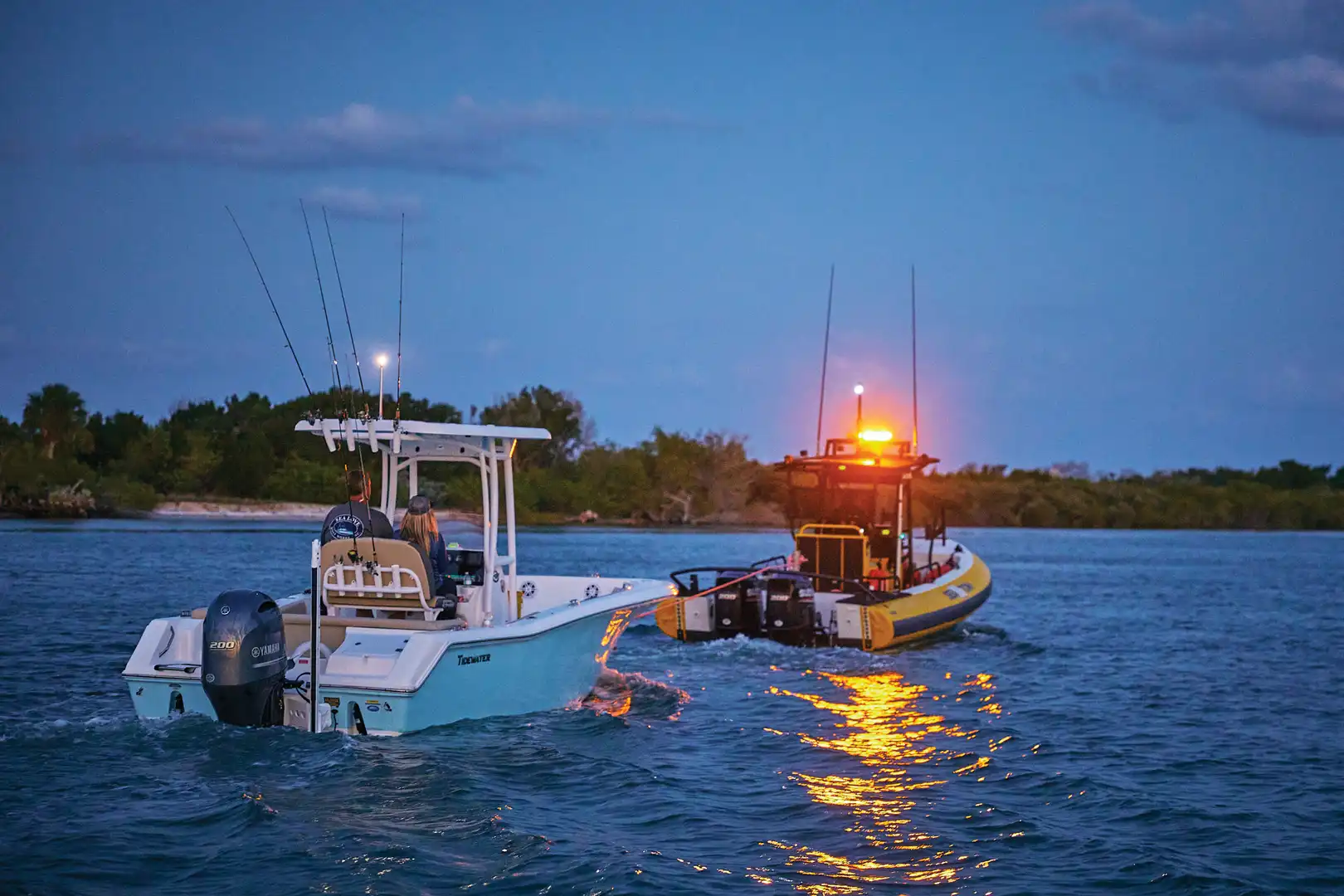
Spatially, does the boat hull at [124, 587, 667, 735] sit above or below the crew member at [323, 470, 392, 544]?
below

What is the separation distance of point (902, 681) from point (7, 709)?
33.3 feet

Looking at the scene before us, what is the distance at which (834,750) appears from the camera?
12.4 metres

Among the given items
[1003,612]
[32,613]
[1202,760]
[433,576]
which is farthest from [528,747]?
[1003,612]

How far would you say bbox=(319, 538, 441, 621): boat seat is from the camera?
1120 centimetres

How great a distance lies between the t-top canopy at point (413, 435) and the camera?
11.1m

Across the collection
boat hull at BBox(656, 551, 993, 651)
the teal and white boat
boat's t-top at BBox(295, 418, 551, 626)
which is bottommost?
boat hull at BBox(656, 551, 993, 651)

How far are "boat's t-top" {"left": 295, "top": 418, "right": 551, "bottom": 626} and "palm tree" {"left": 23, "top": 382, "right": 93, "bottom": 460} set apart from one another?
78.7 meters

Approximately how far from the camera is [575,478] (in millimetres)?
102250

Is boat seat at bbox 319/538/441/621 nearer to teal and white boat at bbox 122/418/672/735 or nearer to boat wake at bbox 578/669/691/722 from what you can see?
teal and white boat at bbox 122/418/672/735

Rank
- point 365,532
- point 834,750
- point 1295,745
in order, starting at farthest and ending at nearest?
point 1295,745 → point 834,750 → point 365,532

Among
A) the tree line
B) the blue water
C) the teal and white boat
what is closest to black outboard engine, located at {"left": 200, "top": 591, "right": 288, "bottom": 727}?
the teal and white boat

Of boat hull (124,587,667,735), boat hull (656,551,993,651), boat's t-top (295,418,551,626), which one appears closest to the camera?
boat hull (124,587,667,735)

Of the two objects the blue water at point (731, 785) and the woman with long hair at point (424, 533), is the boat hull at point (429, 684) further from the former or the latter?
the woman with long hair at point (424, 533)

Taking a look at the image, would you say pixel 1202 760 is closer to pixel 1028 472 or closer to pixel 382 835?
pixel 382 835
